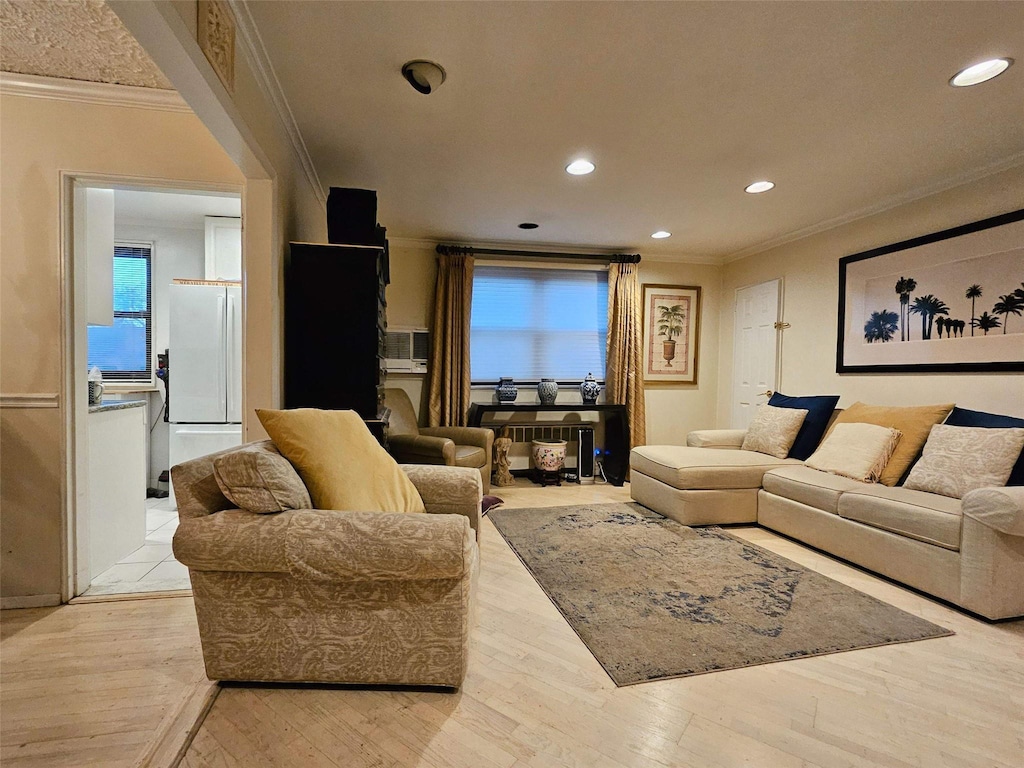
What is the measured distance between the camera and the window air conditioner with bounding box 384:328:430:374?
469cm

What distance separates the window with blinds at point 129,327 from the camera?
422 centimetres

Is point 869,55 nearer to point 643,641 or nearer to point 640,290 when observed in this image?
point 643,641

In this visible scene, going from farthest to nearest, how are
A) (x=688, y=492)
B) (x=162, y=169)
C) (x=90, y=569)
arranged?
(x=688, y=492) → (x=90, y=569) → (x=162, y=169)

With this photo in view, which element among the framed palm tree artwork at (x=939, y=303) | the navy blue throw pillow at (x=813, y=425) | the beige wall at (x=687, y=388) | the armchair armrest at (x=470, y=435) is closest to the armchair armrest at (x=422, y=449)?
the armchair armrest at (x=470, y=435)

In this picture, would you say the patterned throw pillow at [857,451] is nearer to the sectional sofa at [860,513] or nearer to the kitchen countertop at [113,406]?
the sectional sofa at [860,513]

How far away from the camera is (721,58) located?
1915mm

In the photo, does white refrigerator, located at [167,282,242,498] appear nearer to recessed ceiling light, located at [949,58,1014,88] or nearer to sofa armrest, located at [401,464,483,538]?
sofa armrest, located at [401,464,483,538]

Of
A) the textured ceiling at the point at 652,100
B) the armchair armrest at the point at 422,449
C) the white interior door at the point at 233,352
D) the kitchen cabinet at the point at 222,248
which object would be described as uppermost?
the textured ceiling at the point at 652,100

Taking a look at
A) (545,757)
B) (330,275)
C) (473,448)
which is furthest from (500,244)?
(545,757)

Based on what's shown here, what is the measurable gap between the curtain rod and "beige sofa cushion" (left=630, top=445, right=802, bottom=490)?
2.14 m

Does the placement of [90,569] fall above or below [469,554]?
below

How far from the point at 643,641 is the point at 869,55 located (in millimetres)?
2416

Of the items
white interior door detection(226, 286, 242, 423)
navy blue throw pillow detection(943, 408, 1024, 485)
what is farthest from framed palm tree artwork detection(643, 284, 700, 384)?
white interior door detection(226, 286, 242, 423)

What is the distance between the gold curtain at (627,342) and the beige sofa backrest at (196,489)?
3986 mm
